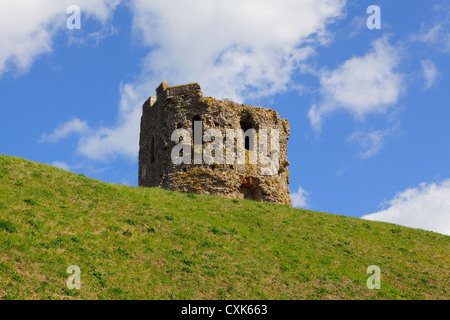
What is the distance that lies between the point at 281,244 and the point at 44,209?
32.8 feet

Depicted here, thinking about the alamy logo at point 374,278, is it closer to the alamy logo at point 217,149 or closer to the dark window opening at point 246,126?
the alamy logo at point 217,149

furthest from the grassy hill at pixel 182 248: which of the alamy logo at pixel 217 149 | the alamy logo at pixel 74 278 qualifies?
the alamy logo at pixel 217 149

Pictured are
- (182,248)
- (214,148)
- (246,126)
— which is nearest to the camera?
(182,248)

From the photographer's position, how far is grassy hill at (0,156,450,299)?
→ 1567 centimetres

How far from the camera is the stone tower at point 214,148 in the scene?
30.2 metres

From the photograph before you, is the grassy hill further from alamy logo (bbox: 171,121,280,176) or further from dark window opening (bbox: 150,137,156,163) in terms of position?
dark window opening (bbox: 150,137,156,163)

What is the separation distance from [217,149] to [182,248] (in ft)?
39.7

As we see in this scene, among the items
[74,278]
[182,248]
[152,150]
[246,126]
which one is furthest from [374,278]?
[152,150]

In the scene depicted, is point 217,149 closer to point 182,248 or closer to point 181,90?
point 181,90

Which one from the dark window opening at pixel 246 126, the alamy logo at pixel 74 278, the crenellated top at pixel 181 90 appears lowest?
the alamy logo at pixel 74 278

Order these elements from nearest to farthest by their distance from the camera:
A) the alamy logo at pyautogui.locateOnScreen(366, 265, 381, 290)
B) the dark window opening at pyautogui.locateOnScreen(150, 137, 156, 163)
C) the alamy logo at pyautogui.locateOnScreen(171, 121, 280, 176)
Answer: the alamy logo at pyautogui.locateOnScreen(366, 265, 381, 290), the alamy logo at pyautogui.locateOnScreen(171, 121, 280, 176), the dark window opening at pyautogui.locateOnScreen(150, 137, 156, 163)

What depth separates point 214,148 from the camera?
100 feet

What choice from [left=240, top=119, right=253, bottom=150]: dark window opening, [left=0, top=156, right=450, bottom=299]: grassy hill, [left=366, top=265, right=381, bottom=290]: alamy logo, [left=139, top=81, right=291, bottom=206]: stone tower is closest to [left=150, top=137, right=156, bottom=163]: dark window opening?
[left=139, top=81, right=291, bottom=206]: stone tower
